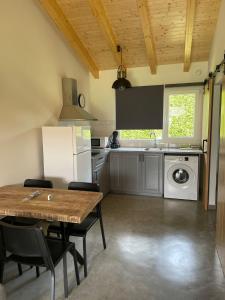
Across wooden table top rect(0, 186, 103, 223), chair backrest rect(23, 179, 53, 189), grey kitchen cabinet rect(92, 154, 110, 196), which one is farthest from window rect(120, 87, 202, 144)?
wooden table top rect(0, 186, 103, 223)

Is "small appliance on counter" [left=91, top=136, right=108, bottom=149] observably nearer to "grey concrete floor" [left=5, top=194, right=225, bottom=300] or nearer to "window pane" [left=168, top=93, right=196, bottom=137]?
"window pane" [left=168, top=93, right=196, bottom=137]

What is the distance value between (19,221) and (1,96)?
1.43 metres

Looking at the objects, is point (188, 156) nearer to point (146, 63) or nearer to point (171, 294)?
point (146, 63)

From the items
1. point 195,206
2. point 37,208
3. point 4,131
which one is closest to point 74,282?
point 37,208

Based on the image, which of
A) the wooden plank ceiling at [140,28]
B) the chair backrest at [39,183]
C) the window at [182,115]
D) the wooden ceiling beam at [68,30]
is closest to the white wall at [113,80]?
the wooden plank ceiling at [140,28]

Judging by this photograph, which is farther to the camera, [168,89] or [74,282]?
[168,89]

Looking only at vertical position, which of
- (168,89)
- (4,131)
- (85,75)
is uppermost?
(85,75)

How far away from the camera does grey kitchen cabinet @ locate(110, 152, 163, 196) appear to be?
13.6 ft

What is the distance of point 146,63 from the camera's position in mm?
4500

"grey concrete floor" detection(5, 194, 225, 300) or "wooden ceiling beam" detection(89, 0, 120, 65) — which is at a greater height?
"wooden ceiling beam" detection(89, 0, 120, 65)

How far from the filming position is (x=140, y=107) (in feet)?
15.2

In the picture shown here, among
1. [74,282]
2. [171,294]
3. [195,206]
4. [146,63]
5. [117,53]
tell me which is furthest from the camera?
[146,63]

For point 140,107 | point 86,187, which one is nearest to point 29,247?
point 86,187

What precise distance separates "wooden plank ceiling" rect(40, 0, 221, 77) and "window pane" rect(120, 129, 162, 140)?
125 centimetres
